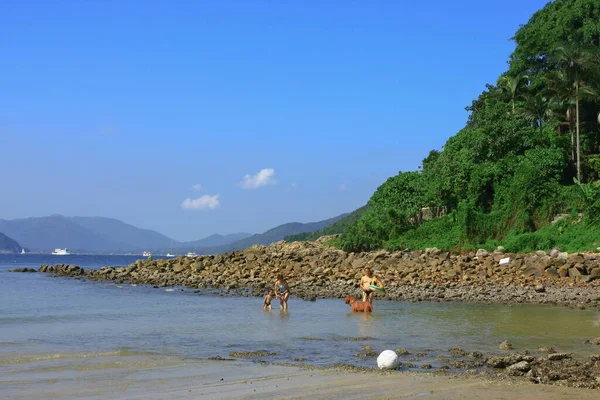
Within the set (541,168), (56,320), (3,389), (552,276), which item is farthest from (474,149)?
(3,389)

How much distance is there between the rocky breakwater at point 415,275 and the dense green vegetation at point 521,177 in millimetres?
3837

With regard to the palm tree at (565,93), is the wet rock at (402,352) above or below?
below

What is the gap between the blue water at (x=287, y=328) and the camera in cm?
1455

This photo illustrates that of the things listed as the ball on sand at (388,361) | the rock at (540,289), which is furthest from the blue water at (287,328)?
the rock at (540,289)

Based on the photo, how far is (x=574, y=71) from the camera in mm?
40156

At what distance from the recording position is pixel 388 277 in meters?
30.7

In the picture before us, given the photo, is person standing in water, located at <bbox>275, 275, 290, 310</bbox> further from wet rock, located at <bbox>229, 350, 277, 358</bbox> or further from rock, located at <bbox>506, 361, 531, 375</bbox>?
rock, located at <bbox>506, 361, 531, 375</bbox>

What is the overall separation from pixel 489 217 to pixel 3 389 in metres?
33.5

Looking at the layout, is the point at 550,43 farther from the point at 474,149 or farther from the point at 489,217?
the point at 489,217

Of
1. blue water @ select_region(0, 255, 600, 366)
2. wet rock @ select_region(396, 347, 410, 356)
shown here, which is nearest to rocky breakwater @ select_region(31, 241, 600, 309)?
blue water @ select_region(0, 255, 600, 366)

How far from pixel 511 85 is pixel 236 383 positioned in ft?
146

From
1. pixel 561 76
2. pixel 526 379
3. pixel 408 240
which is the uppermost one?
pixel 561 76

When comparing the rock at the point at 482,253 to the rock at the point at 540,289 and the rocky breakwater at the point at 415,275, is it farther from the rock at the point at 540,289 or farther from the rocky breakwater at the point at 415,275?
the rock at the point at 540,289

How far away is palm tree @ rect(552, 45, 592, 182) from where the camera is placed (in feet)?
130
